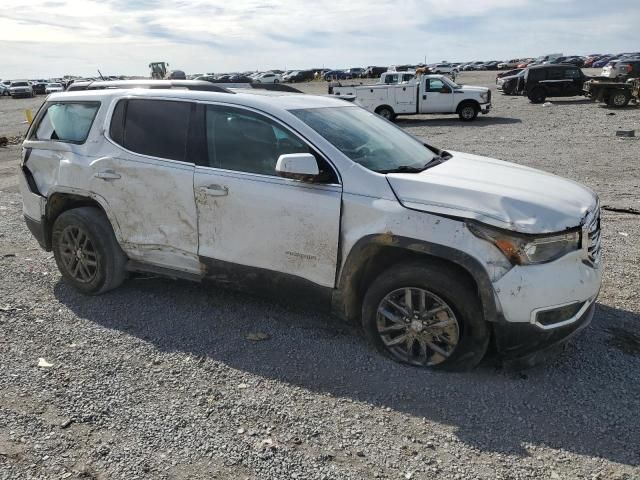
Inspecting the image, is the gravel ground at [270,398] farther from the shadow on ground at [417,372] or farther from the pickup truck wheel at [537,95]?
the pickup truck wheel at [537,95]

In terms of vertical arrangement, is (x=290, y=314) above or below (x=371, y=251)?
below

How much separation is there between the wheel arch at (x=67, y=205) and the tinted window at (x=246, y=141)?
1.16 metres

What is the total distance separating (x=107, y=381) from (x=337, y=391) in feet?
4.99

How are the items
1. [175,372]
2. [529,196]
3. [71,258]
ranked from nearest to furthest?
[529,196] < [175,372] < [71,258]

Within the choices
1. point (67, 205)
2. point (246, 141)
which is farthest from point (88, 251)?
point (246, 141)

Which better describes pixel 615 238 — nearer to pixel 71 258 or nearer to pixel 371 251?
pixel 371 251

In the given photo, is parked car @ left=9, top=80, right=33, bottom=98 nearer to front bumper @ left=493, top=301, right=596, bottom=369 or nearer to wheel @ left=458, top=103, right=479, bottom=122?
wheel @ left=458, top=103, right=479, bottom=122

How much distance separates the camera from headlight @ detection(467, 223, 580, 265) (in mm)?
3266

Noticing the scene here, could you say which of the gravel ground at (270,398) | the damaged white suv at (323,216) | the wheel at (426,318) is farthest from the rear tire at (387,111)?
the wheel at (426,318)

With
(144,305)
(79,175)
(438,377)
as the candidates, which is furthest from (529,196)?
(79,175)

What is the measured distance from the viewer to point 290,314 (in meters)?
4.64

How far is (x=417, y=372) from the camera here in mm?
3689

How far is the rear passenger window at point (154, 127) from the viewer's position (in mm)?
4438

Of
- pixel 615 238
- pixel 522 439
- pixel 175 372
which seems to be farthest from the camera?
pixel 615 238
